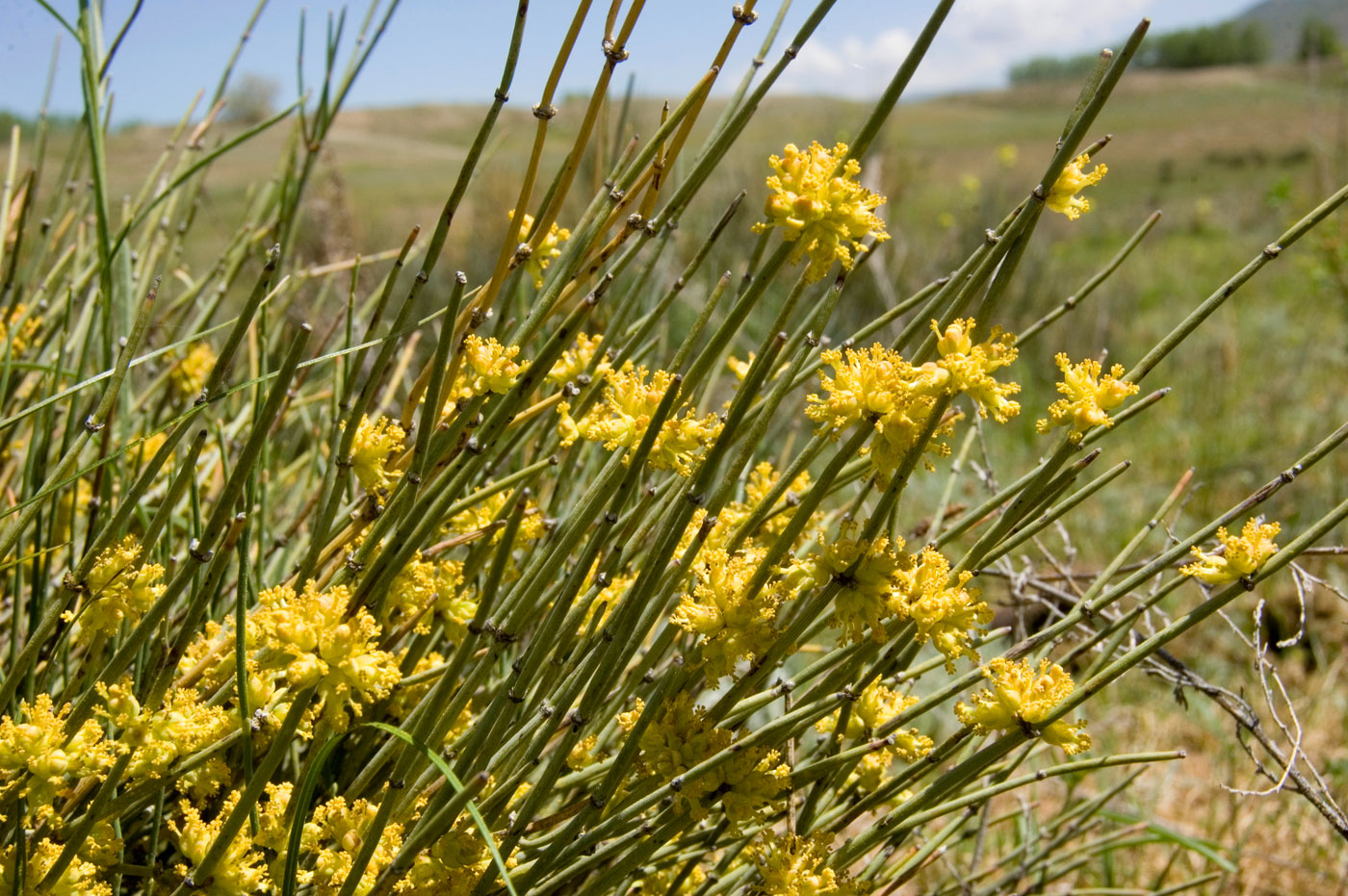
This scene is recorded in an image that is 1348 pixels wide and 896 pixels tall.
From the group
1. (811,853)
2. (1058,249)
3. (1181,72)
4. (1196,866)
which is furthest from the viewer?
(1181,72)

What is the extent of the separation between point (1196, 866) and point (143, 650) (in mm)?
2038

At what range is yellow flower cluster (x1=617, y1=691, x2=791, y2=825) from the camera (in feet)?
2.72

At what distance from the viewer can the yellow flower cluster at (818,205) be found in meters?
0.73

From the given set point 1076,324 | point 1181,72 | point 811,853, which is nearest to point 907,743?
point 811,853

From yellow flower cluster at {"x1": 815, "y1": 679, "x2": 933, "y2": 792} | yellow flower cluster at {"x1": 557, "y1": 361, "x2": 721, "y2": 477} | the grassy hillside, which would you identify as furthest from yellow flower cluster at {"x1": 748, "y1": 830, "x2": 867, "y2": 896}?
the grassy hillside

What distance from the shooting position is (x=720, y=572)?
813mm

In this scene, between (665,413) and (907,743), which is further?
(907,743)

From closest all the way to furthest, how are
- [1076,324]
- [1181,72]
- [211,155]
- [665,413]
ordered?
[665,413] → [211,155] → [1076,324] → [1181,72]

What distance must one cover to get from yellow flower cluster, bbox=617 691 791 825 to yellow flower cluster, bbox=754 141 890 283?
39 cm

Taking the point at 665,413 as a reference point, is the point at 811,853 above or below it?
below

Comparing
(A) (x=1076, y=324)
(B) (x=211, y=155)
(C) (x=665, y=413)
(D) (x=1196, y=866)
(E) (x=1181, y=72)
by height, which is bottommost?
(D) (x=1196, y=866)

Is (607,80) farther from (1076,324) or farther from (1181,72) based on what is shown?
(1181,72)

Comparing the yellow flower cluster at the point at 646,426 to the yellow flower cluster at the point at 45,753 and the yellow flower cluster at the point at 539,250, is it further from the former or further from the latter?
the yellow flower cluster at the point at 45,753

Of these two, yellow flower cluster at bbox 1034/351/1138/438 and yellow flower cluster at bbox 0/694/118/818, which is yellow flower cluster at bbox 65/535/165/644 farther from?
yellow flower cluster at bbox 1034/351/1138/438
